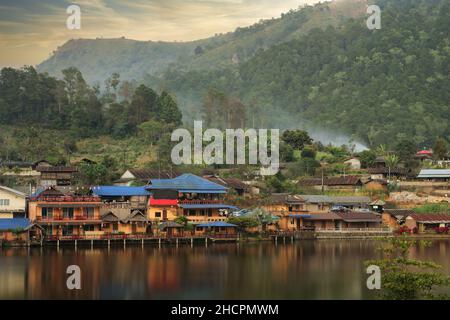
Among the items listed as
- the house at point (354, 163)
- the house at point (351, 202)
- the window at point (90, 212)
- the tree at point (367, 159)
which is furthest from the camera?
the house at point (354, 163)

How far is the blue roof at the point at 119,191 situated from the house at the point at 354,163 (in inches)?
1222

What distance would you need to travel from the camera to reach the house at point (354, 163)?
275 ft

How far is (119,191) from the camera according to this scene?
59.1 meters

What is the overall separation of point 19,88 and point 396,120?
185 ft

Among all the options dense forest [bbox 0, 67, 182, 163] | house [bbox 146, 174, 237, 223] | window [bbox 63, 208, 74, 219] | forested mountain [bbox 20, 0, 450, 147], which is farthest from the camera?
forested mountain [bbox 20, 0, 450, 147]

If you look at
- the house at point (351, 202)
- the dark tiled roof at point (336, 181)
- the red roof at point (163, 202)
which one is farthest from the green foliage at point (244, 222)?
the dark tiled roof at point (336, 181)

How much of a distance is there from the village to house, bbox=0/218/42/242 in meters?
0.06

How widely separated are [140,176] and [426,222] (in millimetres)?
23657

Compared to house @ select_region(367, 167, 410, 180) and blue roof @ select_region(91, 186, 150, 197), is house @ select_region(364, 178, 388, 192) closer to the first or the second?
house @ select_region(367, 167, 410, 180)

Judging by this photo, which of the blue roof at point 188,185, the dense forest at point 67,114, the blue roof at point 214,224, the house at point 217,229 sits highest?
the dense forest at point 67,114

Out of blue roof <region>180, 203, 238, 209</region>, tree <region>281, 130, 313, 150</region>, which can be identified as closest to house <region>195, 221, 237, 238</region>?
blue roof <region>180, 203, 238, 209</region>

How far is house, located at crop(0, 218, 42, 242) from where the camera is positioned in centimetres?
4944

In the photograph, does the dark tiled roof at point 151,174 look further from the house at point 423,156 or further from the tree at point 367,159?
the house at point 423,156
